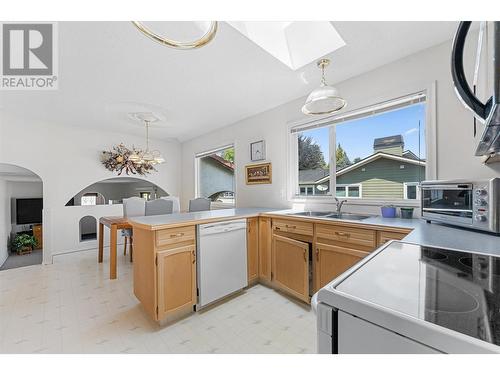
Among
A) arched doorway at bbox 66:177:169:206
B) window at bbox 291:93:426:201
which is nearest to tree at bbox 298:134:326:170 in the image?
window at bbox 291:93:426:201

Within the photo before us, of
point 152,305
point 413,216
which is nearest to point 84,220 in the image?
point 152,305

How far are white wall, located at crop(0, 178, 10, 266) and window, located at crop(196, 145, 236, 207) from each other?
3137mm

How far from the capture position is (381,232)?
1503 mm

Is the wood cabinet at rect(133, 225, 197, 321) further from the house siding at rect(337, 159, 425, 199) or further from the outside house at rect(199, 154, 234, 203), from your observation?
the outside house at rect(199, 154, 234, 203)

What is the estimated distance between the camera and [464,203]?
3.96 ft

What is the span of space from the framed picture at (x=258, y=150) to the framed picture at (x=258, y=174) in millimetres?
116

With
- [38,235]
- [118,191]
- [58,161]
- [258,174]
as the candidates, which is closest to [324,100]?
[258,174]

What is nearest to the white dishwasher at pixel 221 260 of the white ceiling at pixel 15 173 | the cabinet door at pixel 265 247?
the cabinet door at pixel 265 247

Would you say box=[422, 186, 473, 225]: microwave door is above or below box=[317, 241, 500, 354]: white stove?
above

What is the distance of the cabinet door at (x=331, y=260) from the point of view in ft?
5.37

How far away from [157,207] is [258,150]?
161 centimetres

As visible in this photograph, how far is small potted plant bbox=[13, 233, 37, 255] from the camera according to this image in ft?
12.5

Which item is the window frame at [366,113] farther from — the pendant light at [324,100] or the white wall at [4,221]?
the white wall at [4,221]
